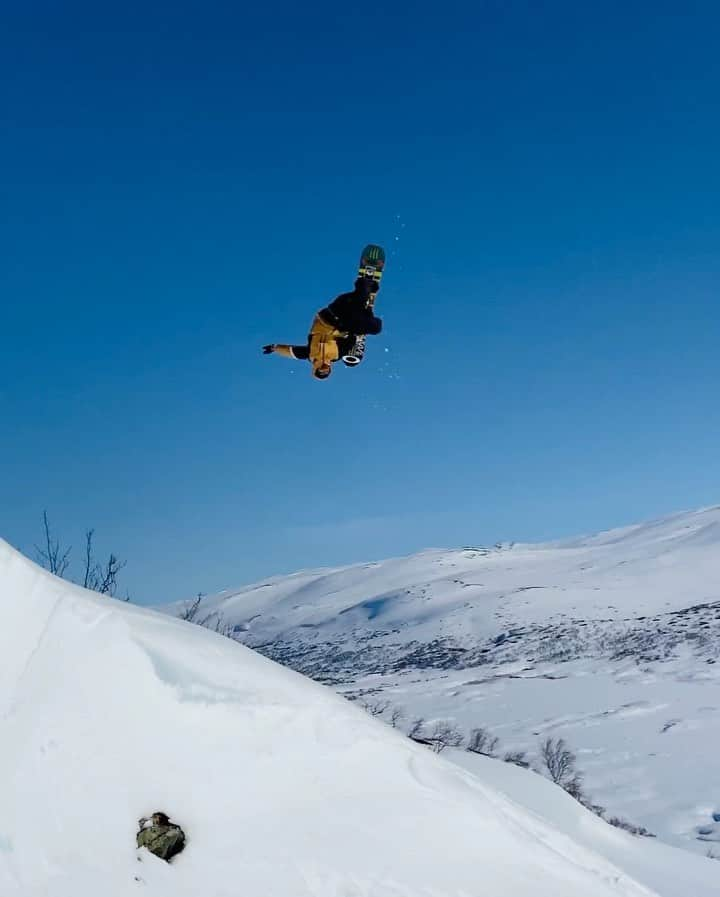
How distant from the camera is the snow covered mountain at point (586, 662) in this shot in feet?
133

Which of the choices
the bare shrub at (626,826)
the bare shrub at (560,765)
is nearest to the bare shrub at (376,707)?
the bare shrub at (560,765)

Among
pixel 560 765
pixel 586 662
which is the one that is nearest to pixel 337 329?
pixel 560 765

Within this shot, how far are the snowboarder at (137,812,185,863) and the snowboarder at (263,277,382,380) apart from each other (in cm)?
624

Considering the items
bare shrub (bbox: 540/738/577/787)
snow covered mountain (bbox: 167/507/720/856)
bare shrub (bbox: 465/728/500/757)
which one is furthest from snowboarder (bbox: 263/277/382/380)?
bare shrub (bbox: 465/728/500/757)

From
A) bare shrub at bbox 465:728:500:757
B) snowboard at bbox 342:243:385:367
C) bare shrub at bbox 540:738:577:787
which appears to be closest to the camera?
snowboard at bbox 342:243:385:367

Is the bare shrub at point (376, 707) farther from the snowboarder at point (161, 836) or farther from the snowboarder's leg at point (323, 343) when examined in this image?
the snowboarder at point (161, 836)

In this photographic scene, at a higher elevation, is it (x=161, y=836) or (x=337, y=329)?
(x=337, y=329)

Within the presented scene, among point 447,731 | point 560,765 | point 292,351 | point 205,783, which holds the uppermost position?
point 292,351

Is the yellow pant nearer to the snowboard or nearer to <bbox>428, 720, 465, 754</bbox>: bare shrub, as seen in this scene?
the snowboard

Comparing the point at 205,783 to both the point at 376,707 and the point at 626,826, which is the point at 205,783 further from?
the point at 376,707

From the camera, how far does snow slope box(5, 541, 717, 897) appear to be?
13.6 ft

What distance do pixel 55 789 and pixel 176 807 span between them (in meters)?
0.69

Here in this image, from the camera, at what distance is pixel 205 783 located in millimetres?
4566

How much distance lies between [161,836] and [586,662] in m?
92.3
